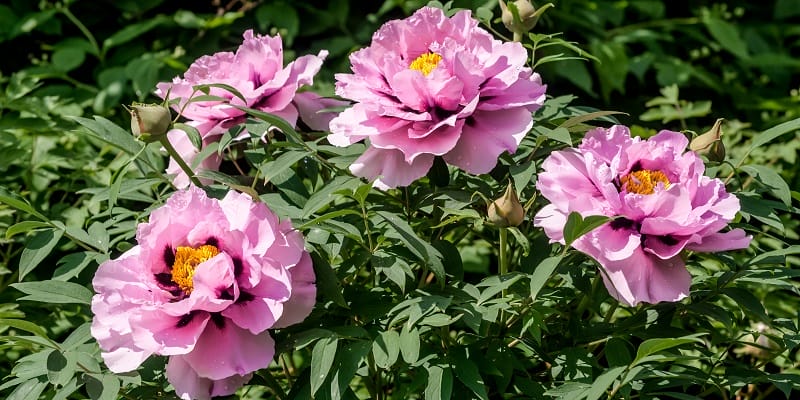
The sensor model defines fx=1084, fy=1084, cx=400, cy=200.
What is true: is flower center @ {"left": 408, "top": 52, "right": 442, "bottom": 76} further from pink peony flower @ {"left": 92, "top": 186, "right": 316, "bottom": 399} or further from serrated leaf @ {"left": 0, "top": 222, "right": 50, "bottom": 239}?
serrated leaf @ {"left": 0, "top": 222, "right": 50, "bottom": 239}

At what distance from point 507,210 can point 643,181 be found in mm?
A: 138

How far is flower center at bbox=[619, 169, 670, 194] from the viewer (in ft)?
3.36

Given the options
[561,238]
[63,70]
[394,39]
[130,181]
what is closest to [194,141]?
[130,181]

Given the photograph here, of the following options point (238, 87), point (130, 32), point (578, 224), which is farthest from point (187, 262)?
point (130, 32)

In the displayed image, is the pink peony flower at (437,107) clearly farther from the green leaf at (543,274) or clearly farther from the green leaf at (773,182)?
the green leaf at (773,182)

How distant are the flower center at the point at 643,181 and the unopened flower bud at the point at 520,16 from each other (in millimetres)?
259

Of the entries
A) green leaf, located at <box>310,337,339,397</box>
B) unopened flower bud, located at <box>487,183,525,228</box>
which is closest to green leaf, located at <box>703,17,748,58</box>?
unopened flower bud, located at <box>487,183,525,228</box>

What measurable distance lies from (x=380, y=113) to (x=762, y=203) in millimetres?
421

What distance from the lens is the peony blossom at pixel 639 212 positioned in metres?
0.98

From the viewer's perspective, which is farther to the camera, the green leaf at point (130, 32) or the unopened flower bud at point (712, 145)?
the green leaf at point (130, 32)

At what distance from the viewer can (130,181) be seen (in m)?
1.19

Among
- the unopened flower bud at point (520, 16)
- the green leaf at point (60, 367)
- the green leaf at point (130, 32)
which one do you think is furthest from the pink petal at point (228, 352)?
the green leaf at point (130, 32)

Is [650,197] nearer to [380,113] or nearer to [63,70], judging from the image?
[380,113]

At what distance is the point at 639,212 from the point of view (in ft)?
3.25
